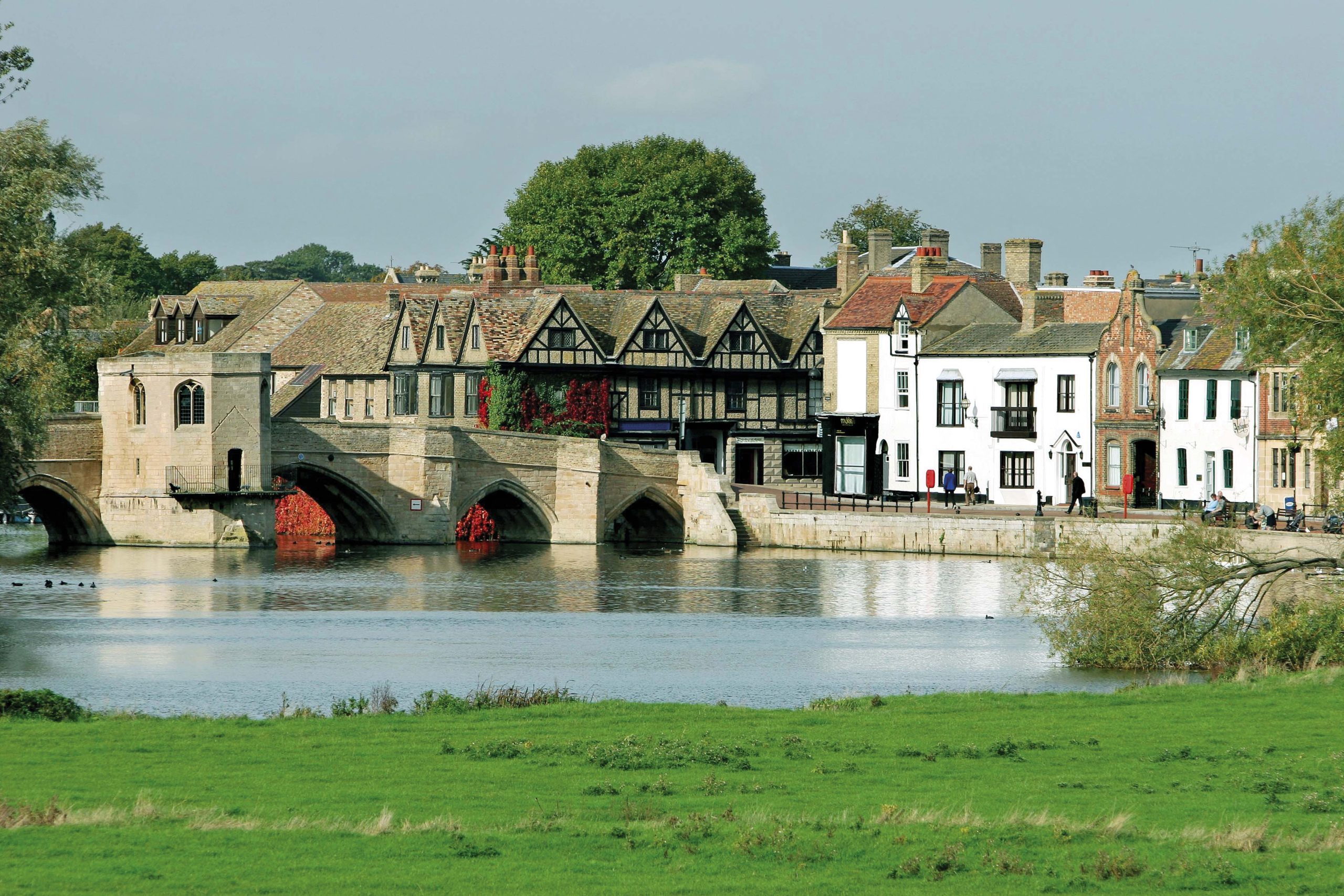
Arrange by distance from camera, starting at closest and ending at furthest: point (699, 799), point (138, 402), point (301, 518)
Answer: point (699, 799), point (138, 402), point (301, 518)

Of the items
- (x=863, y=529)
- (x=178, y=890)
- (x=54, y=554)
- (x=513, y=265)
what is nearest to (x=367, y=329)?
(x=513, y=265)

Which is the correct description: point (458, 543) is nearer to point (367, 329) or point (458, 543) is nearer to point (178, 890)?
point (367, 329)

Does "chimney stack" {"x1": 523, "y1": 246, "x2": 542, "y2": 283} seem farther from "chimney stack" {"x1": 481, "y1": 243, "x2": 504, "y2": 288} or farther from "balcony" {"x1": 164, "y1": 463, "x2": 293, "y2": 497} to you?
"balcony" {"x1": 164, "y1": 463, "x2": 293, "y2": 497}

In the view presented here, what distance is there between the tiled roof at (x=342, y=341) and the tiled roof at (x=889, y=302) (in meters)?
20.3

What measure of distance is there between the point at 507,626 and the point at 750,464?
123 feet

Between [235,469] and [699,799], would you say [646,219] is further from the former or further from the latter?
[699,799]

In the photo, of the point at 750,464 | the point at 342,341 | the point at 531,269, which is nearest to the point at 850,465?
the point at 750,464

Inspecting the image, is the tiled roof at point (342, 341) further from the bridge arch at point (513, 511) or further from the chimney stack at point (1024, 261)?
the chimney stack at point (1024, 261)

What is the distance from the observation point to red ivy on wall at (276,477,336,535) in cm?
7625

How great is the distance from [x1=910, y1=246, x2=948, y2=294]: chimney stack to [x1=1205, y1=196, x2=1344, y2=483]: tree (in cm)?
4141

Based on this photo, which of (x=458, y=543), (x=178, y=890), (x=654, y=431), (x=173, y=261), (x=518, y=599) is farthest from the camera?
(x=173, y=261)

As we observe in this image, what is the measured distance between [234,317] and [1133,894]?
87372 mm

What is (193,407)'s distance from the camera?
65.6 m

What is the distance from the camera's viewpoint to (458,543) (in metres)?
70.6
